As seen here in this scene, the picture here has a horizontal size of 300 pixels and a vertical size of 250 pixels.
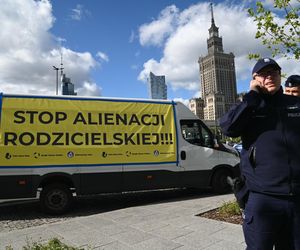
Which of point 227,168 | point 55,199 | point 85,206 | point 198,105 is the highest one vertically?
point 198,105

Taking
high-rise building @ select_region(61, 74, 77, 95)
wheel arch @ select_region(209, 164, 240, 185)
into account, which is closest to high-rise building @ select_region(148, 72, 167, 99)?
high-rise building @ select_region(61, 74, 77, 95)

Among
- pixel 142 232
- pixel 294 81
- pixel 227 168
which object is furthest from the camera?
pixel 227 168

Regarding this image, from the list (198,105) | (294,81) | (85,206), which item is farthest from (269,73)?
(198,105)

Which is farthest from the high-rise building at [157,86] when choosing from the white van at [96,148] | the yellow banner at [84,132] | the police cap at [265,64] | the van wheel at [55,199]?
the police cap at [265,64]

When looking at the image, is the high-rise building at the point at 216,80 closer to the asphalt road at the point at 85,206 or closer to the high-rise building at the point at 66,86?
the high-rise building at the point at 66,86

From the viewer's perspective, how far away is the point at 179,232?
5812 millimetres

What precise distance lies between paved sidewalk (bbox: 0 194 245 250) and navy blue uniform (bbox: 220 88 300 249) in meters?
2.47

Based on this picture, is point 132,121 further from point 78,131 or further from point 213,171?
point 213,171

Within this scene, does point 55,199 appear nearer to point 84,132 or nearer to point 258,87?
point 84,132

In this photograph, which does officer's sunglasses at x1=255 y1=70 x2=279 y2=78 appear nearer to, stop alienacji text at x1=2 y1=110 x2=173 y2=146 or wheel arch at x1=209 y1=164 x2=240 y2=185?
stop alienacji text at x1=2 y1=110 x2=173 y2=146

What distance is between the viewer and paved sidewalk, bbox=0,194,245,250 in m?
5.18

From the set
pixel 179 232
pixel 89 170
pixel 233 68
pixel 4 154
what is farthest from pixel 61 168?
pixel 233 68

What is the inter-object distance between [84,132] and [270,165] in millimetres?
6382

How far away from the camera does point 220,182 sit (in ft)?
32.7
